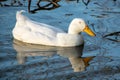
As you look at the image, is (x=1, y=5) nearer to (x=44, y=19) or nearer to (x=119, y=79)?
(x=44, y=19)

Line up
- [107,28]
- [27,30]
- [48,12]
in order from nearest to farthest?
[27,30], [107,28], [48,12]

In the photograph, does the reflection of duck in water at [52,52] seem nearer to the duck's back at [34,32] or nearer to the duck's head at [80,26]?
the duck's back at [34,32]

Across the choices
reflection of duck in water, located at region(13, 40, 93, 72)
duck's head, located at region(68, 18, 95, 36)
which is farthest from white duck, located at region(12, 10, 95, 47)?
reflection of duck in water, located at region(13, 40, 93, 72)

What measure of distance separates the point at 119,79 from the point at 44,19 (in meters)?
4.25

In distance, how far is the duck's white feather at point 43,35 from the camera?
1097cm

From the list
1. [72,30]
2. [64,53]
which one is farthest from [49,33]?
[64,53]

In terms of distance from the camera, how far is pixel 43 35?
11.0 meters

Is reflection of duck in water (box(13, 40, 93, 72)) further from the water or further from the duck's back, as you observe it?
the duck's back

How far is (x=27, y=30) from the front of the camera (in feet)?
36.9

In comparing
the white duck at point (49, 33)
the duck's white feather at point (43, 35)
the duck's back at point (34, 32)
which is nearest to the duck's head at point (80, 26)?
the white duck at point (49, 33)

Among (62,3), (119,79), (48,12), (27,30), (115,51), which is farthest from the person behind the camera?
(62,3)

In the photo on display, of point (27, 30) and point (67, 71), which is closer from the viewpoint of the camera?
point (67, 71)

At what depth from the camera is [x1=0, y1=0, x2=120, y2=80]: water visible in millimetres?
9078

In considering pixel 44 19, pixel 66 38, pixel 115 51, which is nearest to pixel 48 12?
pixel 44 19
